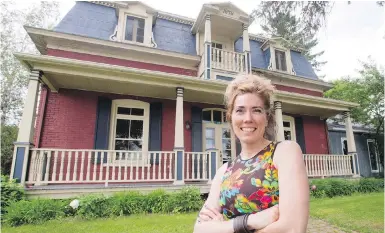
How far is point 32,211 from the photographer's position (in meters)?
4.30

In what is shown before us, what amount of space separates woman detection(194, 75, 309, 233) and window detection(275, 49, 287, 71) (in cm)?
1002

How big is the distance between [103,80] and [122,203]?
10.6ft

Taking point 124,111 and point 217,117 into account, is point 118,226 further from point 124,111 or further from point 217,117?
point 217,117

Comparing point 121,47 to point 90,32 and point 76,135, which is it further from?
point 76,135

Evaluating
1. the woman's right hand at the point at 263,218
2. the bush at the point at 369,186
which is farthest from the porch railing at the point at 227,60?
the woman's right hand at the point at 263,218

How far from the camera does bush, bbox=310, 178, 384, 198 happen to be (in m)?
6.99

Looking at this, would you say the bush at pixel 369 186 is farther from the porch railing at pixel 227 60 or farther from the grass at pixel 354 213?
the porch railing at pixel 227 60

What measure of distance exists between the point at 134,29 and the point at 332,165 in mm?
8842

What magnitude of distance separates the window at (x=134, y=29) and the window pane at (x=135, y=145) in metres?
3.69

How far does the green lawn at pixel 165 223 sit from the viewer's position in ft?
12.5

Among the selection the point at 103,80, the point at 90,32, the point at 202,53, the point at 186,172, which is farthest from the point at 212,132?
the point at 90,32

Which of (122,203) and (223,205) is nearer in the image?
(223,205)

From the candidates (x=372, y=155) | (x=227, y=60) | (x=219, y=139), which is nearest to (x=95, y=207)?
(x=219, y=139)

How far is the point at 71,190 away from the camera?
5180 millimetres
